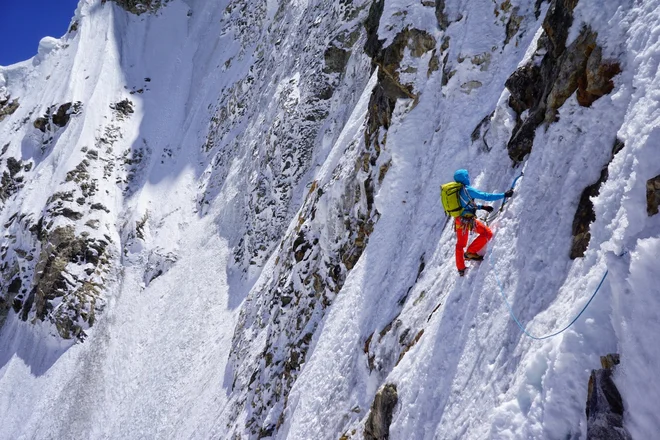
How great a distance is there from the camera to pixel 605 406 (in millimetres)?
3965

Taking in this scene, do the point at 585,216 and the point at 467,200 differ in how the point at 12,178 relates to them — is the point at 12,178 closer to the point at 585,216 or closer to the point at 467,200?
the point at 467,200

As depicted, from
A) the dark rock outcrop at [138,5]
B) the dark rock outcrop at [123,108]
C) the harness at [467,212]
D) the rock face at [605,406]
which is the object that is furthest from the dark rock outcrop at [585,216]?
the dark rock outcrop at [138,5]

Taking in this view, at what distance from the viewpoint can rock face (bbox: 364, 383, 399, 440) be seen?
8.31 metres

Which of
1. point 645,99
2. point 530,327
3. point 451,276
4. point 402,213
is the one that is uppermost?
point 402,213

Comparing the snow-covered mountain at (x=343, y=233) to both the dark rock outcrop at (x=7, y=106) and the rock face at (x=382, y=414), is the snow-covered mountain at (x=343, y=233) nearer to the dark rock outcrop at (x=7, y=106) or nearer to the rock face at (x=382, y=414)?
the rock face at (x=382, y=414)

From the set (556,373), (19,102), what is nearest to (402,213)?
(556,373)

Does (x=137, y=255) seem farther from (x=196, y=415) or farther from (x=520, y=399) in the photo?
(x=520, y=399)

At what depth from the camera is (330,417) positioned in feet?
38.1

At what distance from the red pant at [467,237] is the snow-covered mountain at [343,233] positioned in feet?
0.91

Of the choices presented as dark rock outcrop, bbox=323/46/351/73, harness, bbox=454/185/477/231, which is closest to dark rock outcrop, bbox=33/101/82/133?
dark rock outcrop, bbox=323/46/351/73

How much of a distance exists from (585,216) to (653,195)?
1578 mm

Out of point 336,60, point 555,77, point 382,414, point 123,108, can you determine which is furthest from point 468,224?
point 123,108

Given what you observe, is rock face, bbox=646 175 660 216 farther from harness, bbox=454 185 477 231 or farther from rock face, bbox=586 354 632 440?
harness, bbox=454 185 477 231

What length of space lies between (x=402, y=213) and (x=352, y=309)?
3230 millimetres
